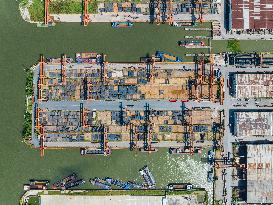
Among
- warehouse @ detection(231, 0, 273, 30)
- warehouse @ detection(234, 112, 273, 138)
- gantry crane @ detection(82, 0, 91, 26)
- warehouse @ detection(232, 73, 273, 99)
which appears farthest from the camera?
gantry crane @ detection(82, 0, 91, 26)

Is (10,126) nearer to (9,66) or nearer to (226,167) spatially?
(9,66)

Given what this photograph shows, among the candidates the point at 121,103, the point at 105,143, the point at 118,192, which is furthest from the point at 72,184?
the point at 121,103

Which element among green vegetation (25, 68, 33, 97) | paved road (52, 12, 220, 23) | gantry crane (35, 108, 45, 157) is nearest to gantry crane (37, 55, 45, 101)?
green vegetation (25, 68, 33, 97)

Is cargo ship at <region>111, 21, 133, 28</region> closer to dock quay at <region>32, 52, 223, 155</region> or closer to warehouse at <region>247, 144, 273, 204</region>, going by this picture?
dock quay at <region>32, 52, 223, 155</region>

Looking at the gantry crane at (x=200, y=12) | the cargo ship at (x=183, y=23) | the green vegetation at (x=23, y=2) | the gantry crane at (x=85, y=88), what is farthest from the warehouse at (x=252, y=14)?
the green vegetation at (x=23, y=2)

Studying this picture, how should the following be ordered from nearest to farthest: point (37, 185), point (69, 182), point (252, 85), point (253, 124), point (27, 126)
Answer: point (253, 124), point (252, 85), point (37, 185), point (69, 182), point (27, 126)

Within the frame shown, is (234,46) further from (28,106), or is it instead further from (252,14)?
(28,106)

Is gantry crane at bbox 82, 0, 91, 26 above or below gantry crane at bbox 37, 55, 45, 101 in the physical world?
above
